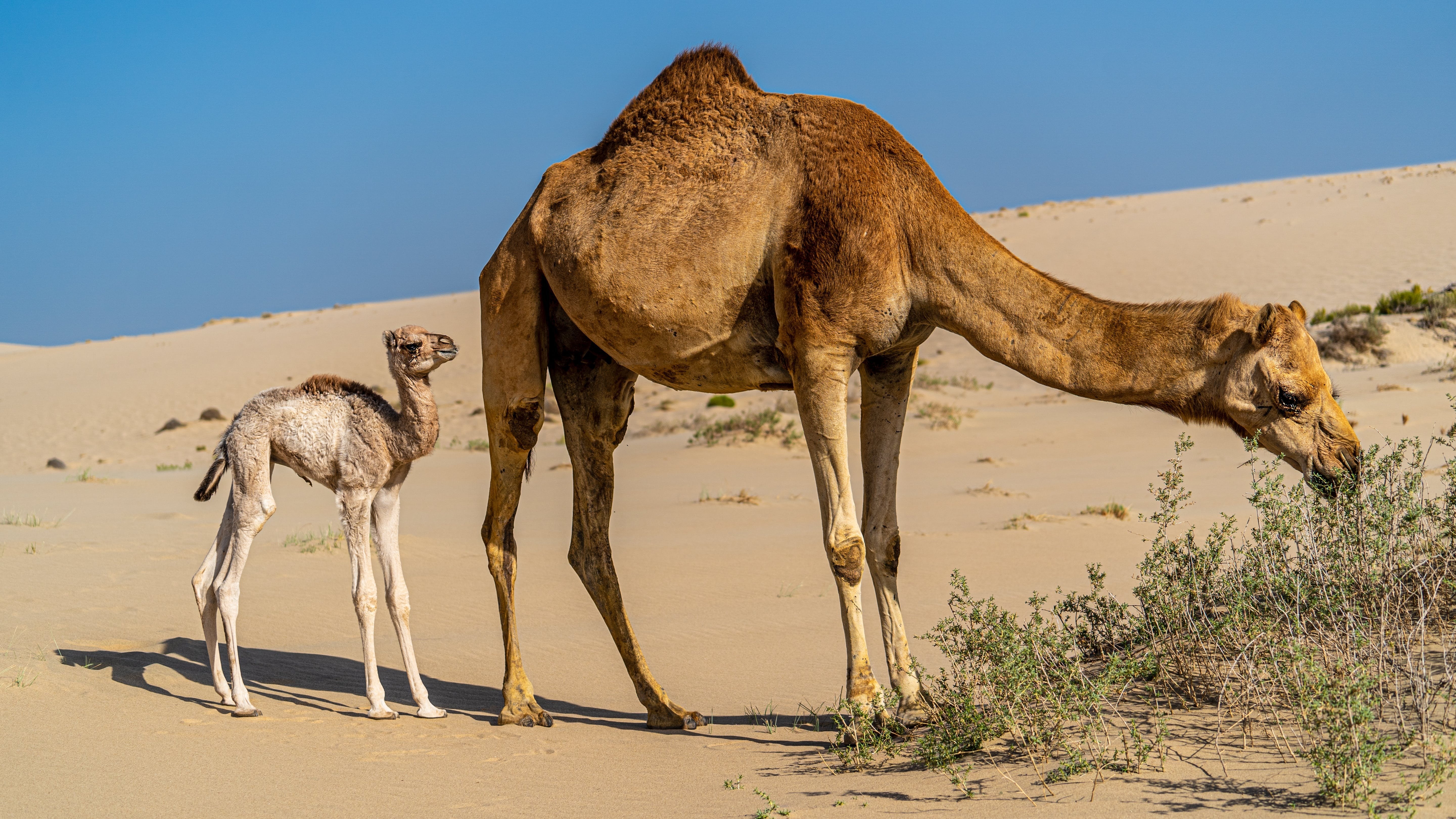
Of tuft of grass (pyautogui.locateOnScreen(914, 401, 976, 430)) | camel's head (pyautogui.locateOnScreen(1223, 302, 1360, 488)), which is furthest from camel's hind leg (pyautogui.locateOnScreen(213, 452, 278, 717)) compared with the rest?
tuft of grass (pyautogui.locateOnScreen(914, 401, 976, 430))

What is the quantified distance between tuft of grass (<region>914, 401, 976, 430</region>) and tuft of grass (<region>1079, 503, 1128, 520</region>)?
7.28 meters

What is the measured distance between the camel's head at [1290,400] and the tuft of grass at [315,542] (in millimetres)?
8821

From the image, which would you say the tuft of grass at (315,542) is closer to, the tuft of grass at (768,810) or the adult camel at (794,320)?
the adult camel at (794,320)

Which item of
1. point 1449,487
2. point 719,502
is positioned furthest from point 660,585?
point 1449,487

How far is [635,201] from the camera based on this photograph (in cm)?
572

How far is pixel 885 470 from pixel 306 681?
3.68 m

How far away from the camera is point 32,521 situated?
11945 millimetres

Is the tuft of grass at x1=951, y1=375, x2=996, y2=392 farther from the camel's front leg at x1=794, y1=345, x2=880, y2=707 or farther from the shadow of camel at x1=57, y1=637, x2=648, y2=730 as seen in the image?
the camel's front leg at x1=794, y1=345, x2=880, y2=707

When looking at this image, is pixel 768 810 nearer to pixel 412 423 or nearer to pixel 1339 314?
pixel 412 423

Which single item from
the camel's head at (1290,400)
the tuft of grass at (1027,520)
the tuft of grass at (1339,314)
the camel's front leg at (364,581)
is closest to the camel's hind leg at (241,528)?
the camel's front leg at (364,581)

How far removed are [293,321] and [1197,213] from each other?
44017mm

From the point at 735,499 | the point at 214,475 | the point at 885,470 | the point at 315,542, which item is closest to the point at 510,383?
the point at 214,475

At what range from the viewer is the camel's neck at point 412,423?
19.5ft

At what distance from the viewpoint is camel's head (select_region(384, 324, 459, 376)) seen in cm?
593
